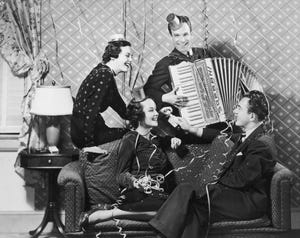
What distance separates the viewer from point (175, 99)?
17.5 ft

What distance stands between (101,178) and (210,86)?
4.01 feet

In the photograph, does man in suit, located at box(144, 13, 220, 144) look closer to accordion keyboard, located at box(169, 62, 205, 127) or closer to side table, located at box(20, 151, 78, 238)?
accordion keyboard, located at box(169, 62, 205, 127)

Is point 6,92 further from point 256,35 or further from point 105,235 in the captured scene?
point 256,35

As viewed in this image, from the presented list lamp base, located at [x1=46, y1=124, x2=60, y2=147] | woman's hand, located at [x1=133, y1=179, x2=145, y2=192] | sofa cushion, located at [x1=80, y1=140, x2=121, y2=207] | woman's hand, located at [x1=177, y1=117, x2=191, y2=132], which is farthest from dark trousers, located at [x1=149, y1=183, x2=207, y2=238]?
lamp base, located at [x1=46, y1=124, x2=60, y2=147]

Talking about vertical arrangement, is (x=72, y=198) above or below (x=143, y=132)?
below

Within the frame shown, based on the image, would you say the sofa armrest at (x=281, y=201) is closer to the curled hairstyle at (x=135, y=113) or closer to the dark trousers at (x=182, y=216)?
the dark trousers at (x=182, y=216)

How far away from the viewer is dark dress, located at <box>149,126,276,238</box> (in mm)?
4391

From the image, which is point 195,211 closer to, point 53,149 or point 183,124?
point 183,124

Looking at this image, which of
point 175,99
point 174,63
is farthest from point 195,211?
point 174,63

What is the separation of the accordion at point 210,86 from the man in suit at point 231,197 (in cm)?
37

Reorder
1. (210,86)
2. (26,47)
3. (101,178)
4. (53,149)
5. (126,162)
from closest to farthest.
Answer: (126,162) → (101,178) → (210,86) → (53,149) → (26,47)

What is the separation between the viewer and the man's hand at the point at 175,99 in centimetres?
530

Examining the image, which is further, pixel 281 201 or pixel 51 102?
pixel 51 102

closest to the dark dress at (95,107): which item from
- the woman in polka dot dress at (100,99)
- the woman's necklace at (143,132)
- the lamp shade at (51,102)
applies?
the woman in polka dot dress at (100,99)
